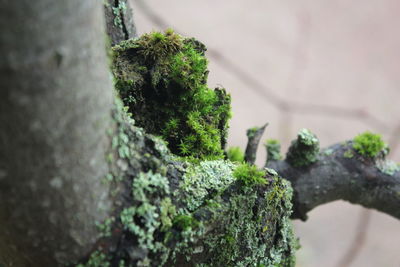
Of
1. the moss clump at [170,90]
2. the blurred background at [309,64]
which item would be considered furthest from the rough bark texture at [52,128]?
the blurred background at [309,64]

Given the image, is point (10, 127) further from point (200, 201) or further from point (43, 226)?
point (200, 201)

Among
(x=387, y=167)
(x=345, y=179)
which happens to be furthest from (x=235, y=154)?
(x=387, y=167)

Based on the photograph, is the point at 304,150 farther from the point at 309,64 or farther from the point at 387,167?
the point at 309,64

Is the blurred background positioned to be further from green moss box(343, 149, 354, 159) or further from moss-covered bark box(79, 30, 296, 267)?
moss-covered bark box(79, 30, 296, 267)

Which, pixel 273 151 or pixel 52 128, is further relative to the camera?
pixel 273 151

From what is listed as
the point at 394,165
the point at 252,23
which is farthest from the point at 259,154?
the point at 394,165

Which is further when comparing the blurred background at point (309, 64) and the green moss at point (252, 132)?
the blurred background at point (309, 64)

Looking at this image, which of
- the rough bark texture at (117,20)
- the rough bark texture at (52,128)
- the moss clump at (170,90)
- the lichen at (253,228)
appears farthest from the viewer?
the rough bark texture at (117,20)

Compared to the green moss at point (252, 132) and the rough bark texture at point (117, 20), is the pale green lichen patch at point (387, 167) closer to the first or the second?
the green moss at point (252, 132)
